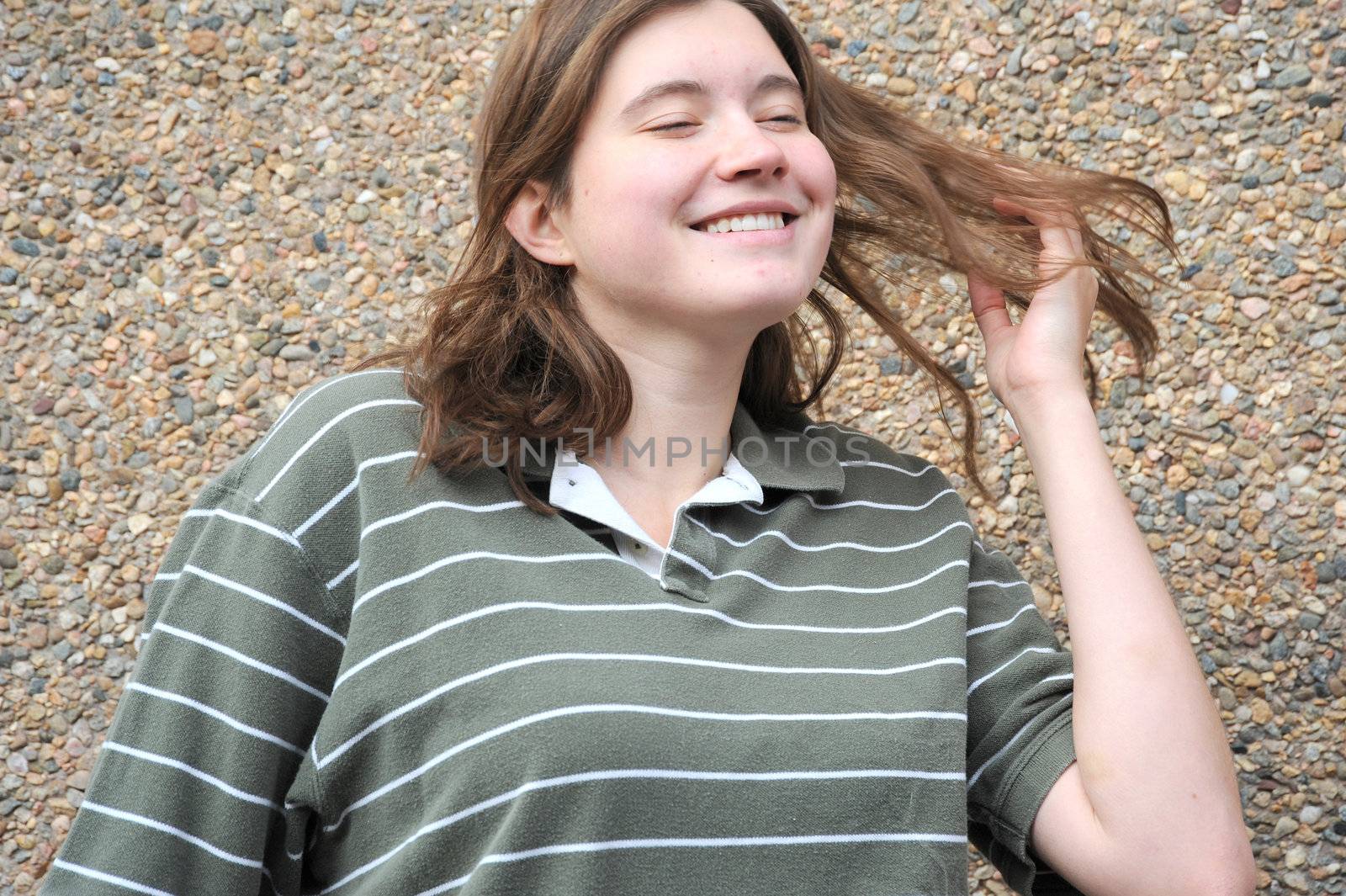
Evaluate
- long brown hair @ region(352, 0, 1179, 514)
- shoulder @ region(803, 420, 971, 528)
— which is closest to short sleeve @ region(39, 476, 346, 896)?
long brown hair @ region(352, 0, 1179, 514)

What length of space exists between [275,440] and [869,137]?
0.88m

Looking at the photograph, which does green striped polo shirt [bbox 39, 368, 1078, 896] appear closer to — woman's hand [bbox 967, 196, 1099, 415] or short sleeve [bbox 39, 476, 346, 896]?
short sleeve [bbox 39, 476, 346, 896]

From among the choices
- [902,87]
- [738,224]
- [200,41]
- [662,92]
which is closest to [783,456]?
[738,224]

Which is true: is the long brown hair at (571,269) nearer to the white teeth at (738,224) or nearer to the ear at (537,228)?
the ear at (537,228)

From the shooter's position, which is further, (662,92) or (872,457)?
(872,457)

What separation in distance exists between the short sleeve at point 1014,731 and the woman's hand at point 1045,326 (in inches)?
9.8

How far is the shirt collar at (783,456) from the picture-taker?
59.8 inches

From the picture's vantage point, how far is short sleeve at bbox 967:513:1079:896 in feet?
4.66

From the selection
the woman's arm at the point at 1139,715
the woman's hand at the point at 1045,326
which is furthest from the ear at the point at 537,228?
the woman's arm at the point at 1139,715

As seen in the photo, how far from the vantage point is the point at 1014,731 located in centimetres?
144

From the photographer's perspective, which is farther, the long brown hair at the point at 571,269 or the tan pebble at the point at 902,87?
the tan pebble at the point at 902,87

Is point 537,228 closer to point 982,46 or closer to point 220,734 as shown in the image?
point 220,734

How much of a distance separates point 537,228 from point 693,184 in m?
0.25

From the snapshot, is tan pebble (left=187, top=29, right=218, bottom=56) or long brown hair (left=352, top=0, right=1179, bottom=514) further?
tan pebble (left=187, top=29, right=218, bottom=56)
